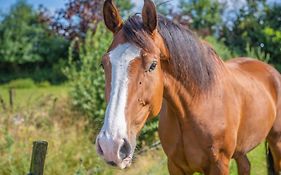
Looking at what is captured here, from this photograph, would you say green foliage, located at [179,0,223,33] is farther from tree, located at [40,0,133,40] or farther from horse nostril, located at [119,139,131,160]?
horse nostril, located at [119,139,131,160]

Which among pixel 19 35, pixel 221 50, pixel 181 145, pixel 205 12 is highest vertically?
pixel 181 145

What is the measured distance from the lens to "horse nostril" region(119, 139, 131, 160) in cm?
199

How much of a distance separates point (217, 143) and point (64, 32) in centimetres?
873

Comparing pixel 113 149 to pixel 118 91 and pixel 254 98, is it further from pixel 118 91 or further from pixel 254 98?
pixel 254 98

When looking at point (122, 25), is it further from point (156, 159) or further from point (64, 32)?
point (64, 32)

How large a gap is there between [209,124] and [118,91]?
0.94m

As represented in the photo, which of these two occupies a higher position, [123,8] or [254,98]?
[254,98]

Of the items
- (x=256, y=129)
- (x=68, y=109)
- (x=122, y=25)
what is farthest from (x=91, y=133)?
(x=122, y=25)

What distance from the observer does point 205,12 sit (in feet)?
97.1

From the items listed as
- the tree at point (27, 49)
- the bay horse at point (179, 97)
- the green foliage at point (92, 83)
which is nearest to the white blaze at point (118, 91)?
the bay horse at point (179, 97)

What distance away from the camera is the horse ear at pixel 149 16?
2.24 meters

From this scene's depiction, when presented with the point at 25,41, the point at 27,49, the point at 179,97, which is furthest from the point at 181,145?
the point at 25,41

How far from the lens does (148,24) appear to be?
232 cm

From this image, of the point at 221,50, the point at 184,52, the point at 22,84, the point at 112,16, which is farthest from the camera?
the point at 22,84
